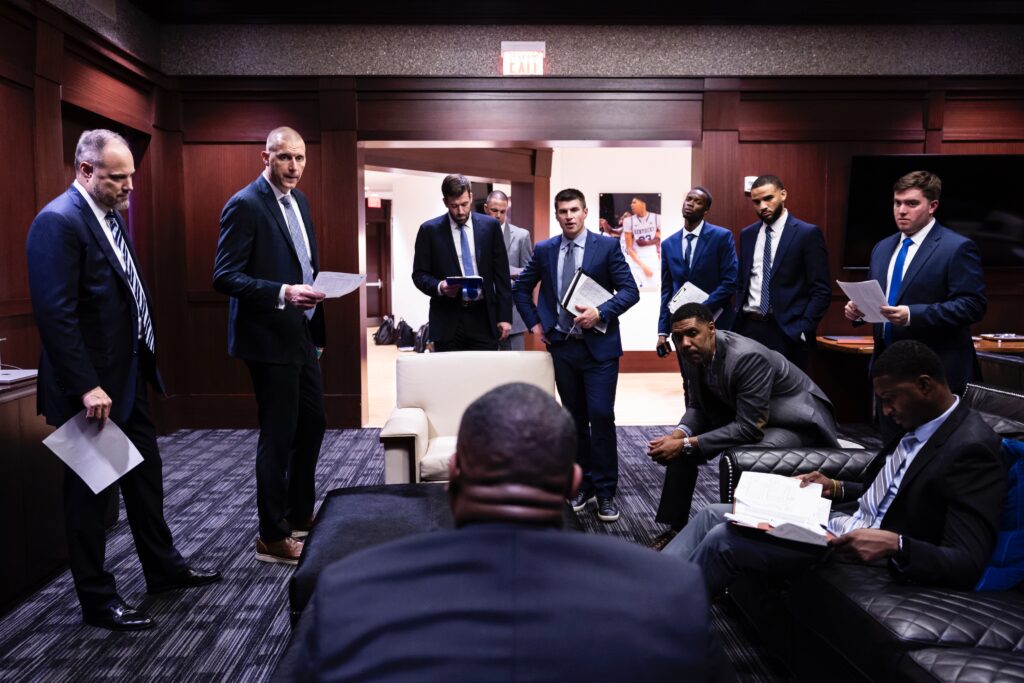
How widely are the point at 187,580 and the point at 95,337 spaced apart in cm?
100

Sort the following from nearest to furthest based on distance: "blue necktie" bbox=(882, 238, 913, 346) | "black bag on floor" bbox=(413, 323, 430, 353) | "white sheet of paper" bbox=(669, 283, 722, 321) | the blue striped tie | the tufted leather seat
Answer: the tufted leather seat, the blue striped tie, "blue necktie" bbox=(882, 238, 913, 346), "white sheet of paper" bbox=(669, 283, 722, 321), "black bag on floor" bbox=(413, 323, 430, 353)

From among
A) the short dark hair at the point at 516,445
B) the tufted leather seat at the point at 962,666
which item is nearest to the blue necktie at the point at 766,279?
the tufted leather seat at the point at 962,666

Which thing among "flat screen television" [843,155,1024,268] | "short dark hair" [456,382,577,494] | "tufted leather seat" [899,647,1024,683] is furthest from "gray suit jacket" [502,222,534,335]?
"short dark hair" [456,382,577,494]

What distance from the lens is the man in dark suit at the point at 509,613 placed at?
0.83m

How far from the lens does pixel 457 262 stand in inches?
167

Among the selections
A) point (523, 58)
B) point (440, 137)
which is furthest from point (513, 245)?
point (523, 58)

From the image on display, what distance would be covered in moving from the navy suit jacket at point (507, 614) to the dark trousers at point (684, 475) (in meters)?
2.29

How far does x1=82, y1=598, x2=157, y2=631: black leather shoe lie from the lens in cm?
264

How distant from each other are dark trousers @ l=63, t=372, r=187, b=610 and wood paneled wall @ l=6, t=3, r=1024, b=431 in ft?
9.84

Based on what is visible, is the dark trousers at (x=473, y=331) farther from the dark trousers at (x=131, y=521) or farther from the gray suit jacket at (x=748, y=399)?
the dark trousers at (x=131, y=521)

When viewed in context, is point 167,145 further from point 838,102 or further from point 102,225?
point 838,102

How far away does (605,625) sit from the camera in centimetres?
83

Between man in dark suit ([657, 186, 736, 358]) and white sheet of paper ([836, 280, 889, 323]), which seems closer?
white sheet of paper ([836, 280, 889, 323])

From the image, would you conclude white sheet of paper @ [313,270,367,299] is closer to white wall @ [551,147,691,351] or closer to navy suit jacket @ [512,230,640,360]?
navy suit jacket @ [512,230,640,360]
